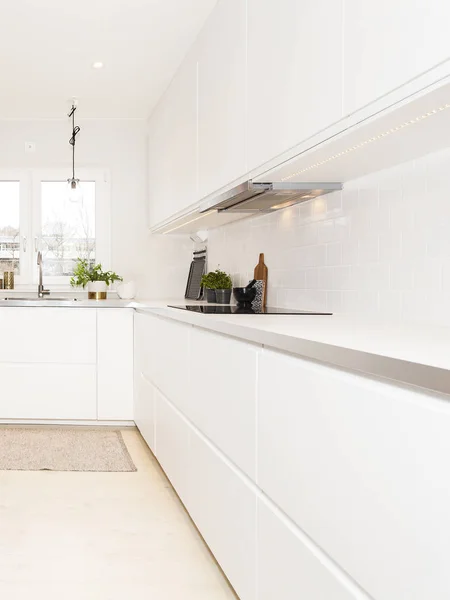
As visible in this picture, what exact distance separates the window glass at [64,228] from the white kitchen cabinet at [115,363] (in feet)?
4.03

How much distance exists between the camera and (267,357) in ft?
5.92

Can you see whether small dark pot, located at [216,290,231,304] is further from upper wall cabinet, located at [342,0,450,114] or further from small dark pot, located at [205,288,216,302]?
upper wall cabinet, located at [342,0,450,114]

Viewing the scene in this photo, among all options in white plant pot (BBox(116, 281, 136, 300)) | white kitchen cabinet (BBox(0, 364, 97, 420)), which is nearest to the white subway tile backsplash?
white kitchen cabinet (BBox(0, 364, 97, 420))

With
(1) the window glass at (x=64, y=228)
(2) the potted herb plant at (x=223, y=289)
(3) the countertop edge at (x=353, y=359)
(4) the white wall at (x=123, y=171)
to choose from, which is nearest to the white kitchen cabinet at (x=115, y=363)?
(2) the potted herb plant at (x=223, y=289)

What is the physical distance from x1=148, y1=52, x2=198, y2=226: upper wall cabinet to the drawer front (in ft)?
3.03

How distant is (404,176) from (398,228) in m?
0.17

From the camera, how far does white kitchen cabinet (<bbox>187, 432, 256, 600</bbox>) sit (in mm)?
1946

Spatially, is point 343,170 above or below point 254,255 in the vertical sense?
above

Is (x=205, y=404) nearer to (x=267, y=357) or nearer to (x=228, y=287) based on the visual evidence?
(x=267, y=357)

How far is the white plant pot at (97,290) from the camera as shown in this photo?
5328mm

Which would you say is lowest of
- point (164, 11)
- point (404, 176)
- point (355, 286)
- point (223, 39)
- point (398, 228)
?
point (355, 286)

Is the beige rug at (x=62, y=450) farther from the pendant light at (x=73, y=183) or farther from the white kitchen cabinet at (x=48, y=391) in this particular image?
the pendant light at (x=73, y=183)

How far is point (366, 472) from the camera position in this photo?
122 centimetres

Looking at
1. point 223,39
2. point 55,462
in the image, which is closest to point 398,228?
point 223,39
